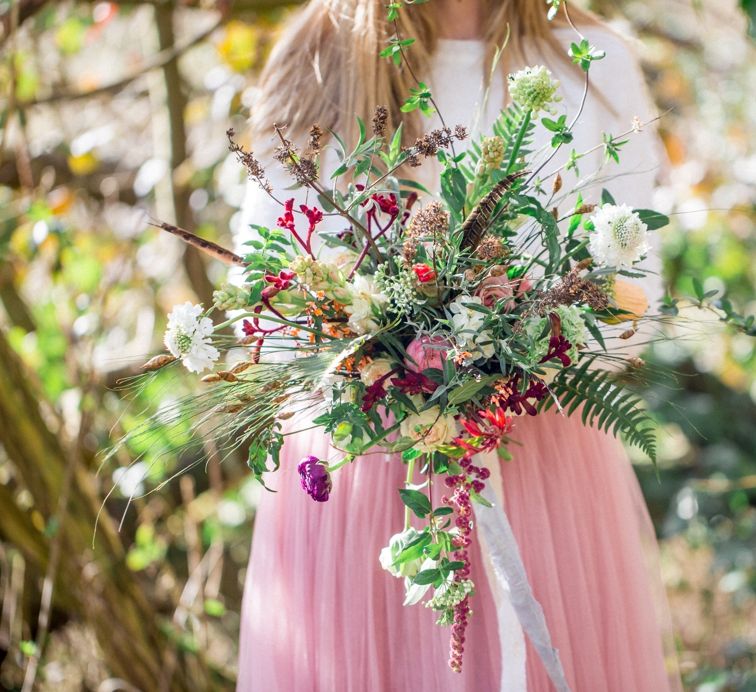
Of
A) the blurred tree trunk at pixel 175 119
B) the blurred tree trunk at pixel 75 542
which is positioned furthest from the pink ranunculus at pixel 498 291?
the blurred tree trunk at pixel 175 119

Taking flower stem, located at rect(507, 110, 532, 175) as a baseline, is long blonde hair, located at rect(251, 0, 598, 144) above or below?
above

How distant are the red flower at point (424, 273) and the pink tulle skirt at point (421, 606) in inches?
14.3

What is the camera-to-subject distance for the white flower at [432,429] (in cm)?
96

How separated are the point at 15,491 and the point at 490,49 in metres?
1.50

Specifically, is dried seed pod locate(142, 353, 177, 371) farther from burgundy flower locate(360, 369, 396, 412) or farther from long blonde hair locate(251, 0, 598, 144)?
long blonde hair locate(251, 0, 598, 144)

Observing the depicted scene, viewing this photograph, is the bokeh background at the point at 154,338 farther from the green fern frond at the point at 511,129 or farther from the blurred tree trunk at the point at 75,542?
the green fern frond at the point at 511,129

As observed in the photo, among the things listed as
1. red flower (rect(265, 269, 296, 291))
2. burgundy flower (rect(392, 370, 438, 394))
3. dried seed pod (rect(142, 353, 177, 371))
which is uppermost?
red flower (rect(265, 269, 296, 291))

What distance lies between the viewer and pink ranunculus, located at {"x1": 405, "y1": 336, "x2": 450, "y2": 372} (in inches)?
37.5

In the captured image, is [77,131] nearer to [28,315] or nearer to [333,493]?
[28,315]

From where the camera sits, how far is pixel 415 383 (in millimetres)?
963

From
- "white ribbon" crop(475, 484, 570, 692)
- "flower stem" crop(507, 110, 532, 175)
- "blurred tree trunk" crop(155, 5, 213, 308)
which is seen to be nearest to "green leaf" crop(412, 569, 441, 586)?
"white ribbon" crop(475, 484, 570, 692)

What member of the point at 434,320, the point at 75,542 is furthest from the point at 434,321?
the point at 75,542

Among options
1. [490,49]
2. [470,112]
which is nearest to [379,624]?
[470,112]

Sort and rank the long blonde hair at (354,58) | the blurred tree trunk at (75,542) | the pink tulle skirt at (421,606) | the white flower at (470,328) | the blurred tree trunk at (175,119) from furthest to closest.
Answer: the blurred tree trunk at (175,119) < the blurred tree trunk at (75,542) < the long blonde hair at (354,58) < the pink tulle skirt at (421,606) < the white flower at (470,328)
